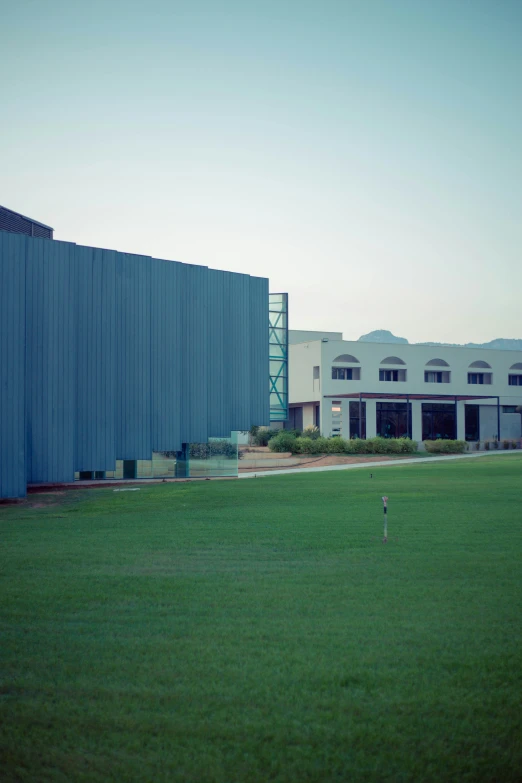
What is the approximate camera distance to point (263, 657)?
6.58 metres

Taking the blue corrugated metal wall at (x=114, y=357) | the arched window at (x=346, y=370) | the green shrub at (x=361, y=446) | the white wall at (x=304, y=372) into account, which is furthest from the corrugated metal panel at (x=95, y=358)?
the arched window at (x=346, y=370)

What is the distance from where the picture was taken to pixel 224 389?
31406 mm

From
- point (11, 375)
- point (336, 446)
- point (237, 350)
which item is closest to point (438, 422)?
point (336, 446)

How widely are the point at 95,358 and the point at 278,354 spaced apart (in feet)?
32.4

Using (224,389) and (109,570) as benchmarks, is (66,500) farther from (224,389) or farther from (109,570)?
(109,570)

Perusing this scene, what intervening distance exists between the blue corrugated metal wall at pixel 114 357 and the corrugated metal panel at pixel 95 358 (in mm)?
37

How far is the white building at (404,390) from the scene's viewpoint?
58844mm

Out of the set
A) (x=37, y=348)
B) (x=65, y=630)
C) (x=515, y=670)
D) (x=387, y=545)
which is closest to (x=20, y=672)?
(x=65, y=630)

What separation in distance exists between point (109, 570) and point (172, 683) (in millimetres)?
4897

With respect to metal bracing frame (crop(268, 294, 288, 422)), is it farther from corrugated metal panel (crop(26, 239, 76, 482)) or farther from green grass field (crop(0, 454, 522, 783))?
green grass field (crop(0, 454, 522, 783))

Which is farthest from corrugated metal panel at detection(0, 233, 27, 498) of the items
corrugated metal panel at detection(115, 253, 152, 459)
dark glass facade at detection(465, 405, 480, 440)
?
dark glass facade at detection(465, 405, 480, 440)

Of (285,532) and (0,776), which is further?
(285,532)

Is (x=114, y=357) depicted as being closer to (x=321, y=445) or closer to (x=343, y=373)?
(x=321, y=445)

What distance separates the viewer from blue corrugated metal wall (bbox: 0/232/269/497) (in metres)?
23.5
